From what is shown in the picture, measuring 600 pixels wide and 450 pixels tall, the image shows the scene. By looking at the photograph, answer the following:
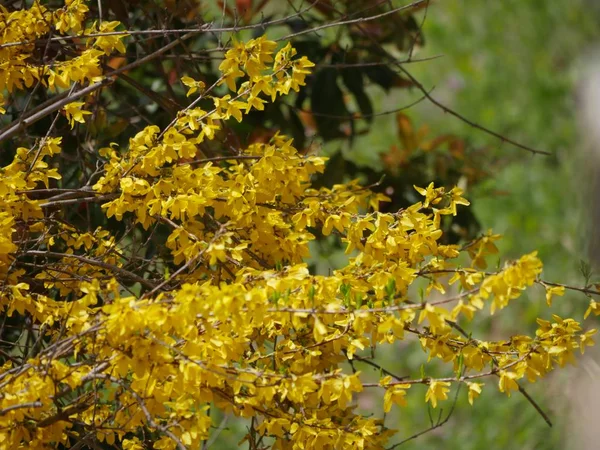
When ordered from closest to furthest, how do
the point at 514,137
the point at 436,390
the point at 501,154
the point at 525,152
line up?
the point at 436,390 → the point at 501,154 → the point at 525,152 → the point at 514,137

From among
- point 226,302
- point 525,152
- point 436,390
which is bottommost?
point 525,152

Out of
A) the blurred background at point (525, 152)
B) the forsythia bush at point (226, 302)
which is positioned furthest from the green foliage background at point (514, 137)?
the forsythia bush at point (226, 302)

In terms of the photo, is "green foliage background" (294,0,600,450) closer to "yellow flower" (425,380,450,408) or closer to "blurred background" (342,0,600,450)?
"blurred background" (342,0,600,450)

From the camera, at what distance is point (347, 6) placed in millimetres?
2738

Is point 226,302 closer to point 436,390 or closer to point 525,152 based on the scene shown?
point 436,390

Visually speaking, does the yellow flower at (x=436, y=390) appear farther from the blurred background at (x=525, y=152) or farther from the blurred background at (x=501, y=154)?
the blurred background at (x=525, y=152)

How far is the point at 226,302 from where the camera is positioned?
4.31 feet

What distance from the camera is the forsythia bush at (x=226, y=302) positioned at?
1378mm

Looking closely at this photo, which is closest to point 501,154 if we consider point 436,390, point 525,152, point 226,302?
point 525,152

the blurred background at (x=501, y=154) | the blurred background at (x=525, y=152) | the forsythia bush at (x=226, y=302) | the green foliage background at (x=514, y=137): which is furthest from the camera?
the green foliage background at (x=514, y=137)

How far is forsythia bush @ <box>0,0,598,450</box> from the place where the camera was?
1.38 m

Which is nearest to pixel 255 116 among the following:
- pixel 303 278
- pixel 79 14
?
pixel 79 14

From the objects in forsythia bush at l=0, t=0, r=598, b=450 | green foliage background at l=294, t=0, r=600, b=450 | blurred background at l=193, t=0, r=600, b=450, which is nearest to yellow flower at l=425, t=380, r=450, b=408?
forsythia bush at l=0, t=0, r=598, b=450

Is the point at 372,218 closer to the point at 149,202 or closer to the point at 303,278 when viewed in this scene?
the point at 303,278
